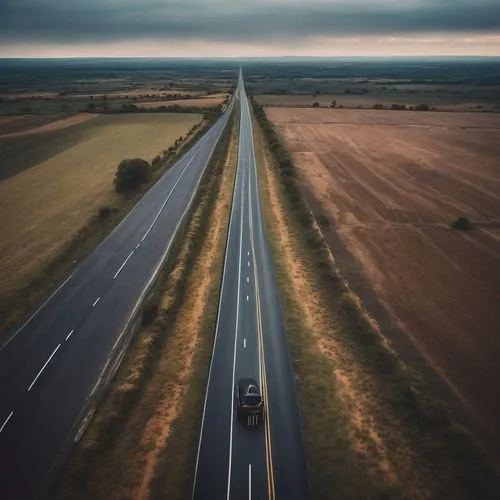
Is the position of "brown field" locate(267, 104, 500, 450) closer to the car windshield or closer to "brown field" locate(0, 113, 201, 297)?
the car windshield

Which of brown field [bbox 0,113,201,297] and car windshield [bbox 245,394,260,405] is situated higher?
car windshield [bbox 245,394,260,405]

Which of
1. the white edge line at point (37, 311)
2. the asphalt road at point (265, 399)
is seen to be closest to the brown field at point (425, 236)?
the asphalt road at point (265, 399)

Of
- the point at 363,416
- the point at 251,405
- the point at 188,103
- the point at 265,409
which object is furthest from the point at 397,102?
the point at 251,405

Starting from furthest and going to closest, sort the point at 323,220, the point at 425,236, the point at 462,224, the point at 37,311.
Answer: the point at 323,220
the point at 462,224
the point at 425,236
the point at 37,311

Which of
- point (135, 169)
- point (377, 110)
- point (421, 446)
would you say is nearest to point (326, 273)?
point (421, 446)

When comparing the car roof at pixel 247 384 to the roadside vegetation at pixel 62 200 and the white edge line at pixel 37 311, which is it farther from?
the roadside vegetation at pixel 62 200

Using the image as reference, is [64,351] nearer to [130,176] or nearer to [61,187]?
[130,176]

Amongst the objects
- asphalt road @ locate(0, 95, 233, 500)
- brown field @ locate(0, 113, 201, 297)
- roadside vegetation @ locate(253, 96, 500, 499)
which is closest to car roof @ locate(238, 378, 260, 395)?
roadside vegetation @ locate(253, 96, 500, 499)
